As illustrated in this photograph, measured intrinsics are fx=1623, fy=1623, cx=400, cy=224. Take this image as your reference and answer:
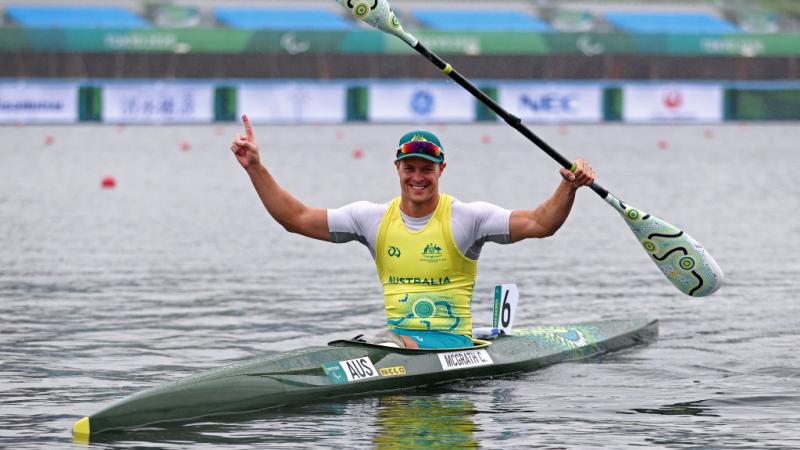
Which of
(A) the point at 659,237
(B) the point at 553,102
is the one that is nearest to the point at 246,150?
(A) the point at 659,237

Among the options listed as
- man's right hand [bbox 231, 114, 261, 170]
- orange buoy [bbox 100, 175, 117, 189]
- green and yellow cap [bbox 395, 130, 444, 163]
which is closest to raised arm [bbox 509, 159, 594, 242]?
green and yellow cap [bbox 395, 130, 444, 163]

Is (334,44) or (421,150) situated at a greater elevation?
(334,44)

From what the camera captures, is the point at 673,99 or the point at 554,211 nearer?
the point at 554,211

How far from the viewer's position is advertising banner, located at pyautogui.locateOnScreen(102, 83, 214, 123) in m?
53.5

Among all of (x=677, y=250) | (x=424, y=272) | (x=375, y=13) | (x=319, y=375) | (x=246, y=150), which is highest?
(x=375, y=13)

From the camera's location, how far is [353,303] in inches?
650

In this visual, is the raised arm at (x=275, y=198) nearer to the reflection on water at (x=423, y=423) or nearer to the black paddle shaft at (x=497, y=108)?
the reflection on water at (x=423, y=423)

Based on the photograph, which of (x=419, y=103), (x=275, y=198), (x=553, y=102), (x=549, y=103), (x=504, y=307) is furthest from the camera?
(x=553, y=102)

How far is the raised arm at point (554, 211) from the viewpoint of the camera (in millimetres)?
10891

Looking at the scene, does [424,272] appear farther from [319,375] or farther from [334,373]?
[319,375]

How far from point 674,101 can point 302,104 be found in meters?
13.0

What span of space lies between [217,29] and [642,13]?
21.5m

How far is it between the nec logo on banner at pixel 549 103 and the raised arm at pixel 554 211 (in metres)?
44.3

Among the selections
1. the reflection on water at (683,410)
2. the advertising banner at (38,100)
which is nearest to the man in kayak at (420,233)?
the reflection on water at (683,410)
